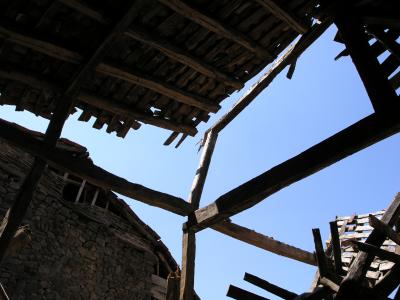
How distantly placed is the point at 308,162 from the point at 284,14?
1558 millimetres

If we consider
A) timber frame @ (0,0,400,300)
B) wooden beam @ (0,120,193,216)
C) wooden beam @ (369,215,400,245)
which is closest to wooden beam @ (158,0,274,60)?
timber frame @ (0,0,400,300)

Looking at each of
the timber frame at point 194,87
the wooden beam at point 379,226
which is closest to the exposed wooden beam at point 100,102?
the timber frame at point 194,87

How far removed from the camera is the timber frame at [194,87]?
2.93 metres

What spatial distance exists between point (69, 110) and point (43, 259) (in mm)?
5559

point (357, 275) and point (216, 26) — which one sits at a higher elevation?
point (216, 26)

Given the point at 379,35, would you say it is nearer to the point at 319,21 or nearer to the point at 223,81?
the point at 319,21

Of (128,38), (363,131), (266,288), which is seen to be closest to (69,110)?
(128,38)

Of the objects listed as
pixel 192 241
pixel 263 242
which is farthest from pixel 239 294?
pixel 263 242

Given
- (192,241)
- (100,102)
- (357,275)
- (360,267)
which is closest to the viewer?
(357,275)

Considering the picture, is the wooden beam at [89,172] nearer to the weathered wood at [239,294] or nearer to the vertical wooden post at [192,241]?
the vertical wooden post at [192,241]

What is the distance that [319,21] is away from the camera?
13.3ft

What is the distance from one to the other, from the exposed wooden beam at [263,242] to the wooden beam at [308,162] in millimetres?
760

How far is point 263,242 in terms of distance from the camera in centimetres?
502

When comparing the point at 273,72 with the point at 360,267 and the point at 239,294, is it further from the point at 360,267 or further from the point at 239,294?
the point at 239,294
